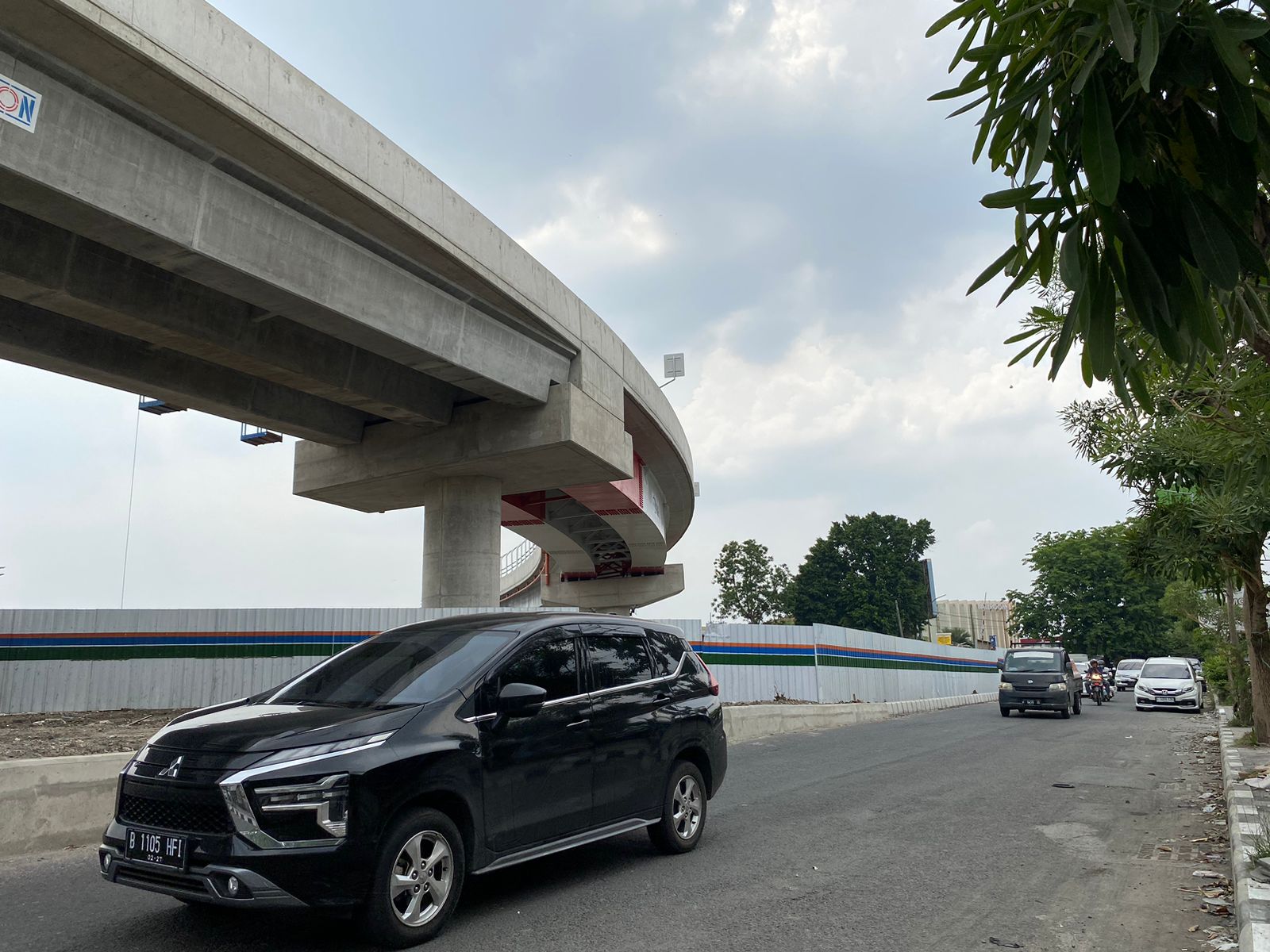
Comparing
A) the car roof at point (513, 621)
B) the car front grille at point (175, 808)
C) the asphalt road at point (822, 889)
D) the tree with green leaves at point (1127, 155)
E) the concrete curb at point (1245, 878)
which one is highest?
the tree with green leaves at point (1127, 155)

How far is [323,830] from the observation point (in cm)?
454

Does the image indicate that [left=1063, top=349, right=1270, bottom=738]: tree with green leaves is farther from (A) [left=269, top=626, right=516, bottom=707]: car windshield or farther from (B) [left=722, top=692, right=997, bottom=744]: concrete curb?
(B) [left=722, top=692, right=997, bottom=744]: concrete curb

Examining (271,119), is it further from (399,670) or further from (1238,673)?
(1238,673)

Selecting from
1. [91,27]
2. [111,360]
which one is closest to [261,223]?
[91,27]

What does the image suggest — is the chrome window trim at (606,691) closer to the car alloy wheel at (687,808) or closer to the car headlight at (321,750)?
the car headlight at (321,750)

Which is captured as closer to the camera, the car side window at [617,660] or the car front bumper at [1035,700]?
the car side window at [617,660]

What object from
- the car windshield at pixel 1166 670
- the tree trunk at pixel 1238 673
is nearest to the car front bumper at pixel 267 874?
the tree trunk at pixel 1238 673

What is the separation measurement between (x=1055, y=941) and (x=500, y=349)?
1291cm

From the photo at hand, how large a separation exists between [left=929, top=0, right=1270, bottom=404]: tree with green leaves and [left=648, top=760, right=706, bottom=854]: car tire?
189 inches

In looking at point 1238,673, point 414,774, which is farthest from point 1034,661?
point 414,774

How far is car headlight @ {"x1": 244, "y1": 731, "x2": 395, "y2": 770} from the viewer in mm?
4637

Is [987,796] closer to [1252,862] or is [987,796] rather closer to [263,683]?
[1252,862]

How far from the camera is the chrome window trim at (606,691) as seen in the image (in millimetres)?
5488

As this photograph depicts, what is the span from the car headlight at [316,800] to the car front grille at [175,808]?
22 centimetres
